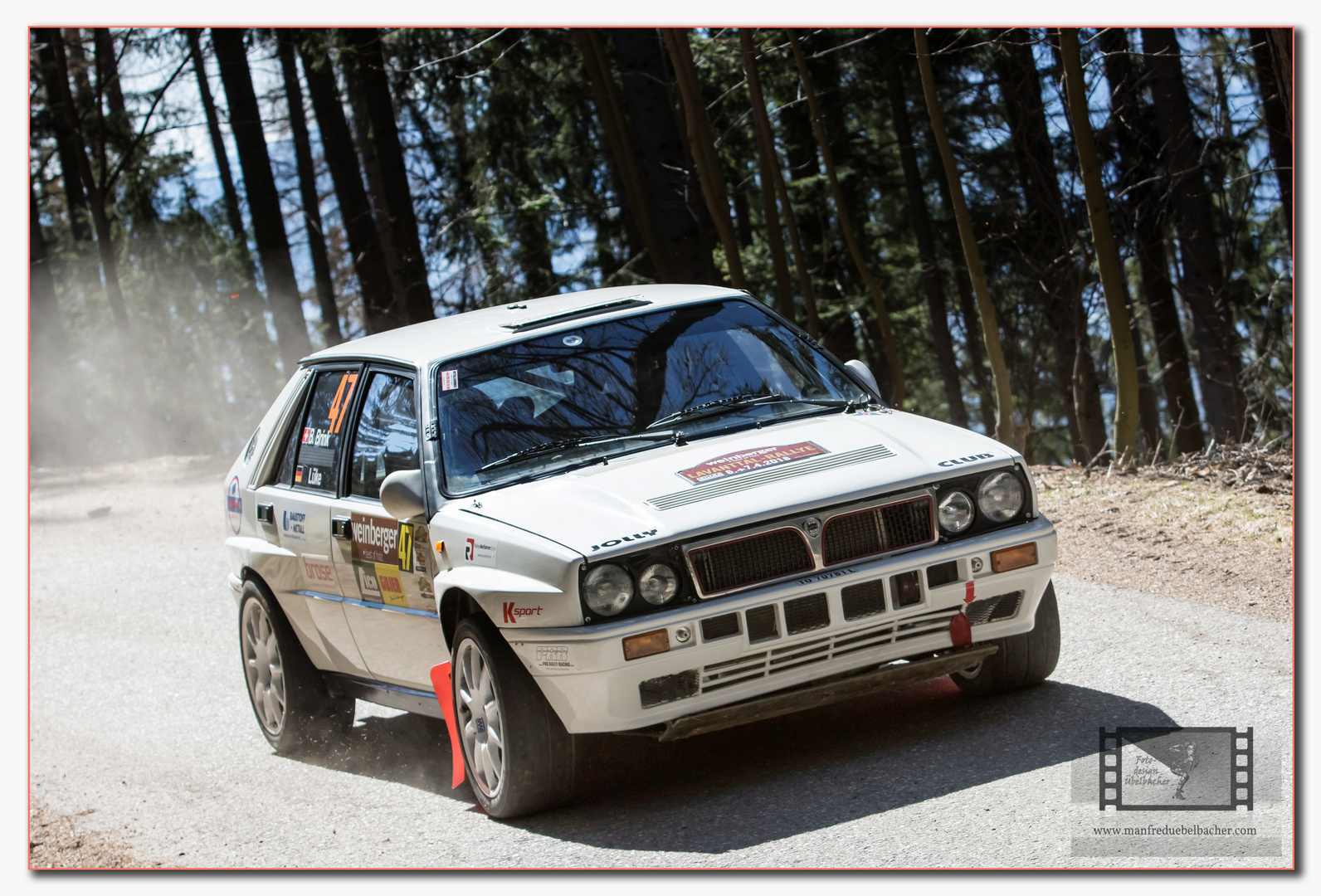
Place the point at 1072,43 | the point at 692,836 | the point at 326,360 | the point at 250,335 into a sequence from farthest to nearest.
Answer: the point at 250,335, the point at 1072,43, the point at 326,360, the point at 692,836

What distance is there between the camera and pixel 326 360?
6.70 m

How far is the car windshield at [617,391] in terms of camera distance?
535 centimetres

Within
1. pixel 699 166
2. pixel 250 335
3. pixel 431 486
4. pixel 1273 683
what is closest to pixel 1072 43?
pixel 699 166

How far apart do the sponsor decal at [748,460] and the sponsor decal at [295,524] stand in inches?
87.7

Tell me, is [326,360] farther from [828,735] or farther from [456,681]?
[828,735]

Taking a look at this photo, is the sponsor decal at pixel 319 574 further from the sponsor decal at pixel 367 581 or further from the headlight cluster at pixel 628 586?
the headlight cluster at pixel 628 586

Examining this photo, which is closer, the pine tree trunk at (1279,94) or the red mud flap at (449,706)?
the red mud flap at (449,706)

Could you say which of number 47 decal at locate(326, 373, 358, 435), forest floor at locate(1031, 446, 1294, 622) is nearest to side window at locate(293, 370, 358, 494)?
number 47 decal at locate(326, 373, 358, 435)

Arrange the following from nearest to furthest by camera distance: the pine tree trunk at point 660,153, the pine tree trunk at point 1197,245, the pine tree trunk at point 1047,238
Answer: the pine tree trunk at point 660,153
the pine tree trunk at point 1047,238
the pine tree trunk at point 1197,245

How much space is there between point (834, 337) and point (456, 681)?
62.2 feet

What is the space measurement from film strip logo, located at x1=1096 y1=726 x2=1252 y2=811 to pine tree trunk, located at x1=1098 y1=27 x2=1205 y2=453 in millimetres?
14320

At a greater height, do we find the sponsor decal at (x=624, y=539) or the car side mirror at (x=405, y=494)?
the car side mirror at (x=405, y=494)

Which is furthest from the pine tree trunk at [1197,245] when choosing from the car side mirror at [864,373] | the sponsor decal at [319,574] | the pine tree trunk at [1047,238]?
the sponsor decal at [319,574]

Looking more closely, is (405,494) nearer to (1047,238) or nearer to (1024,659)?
(1024,659)
